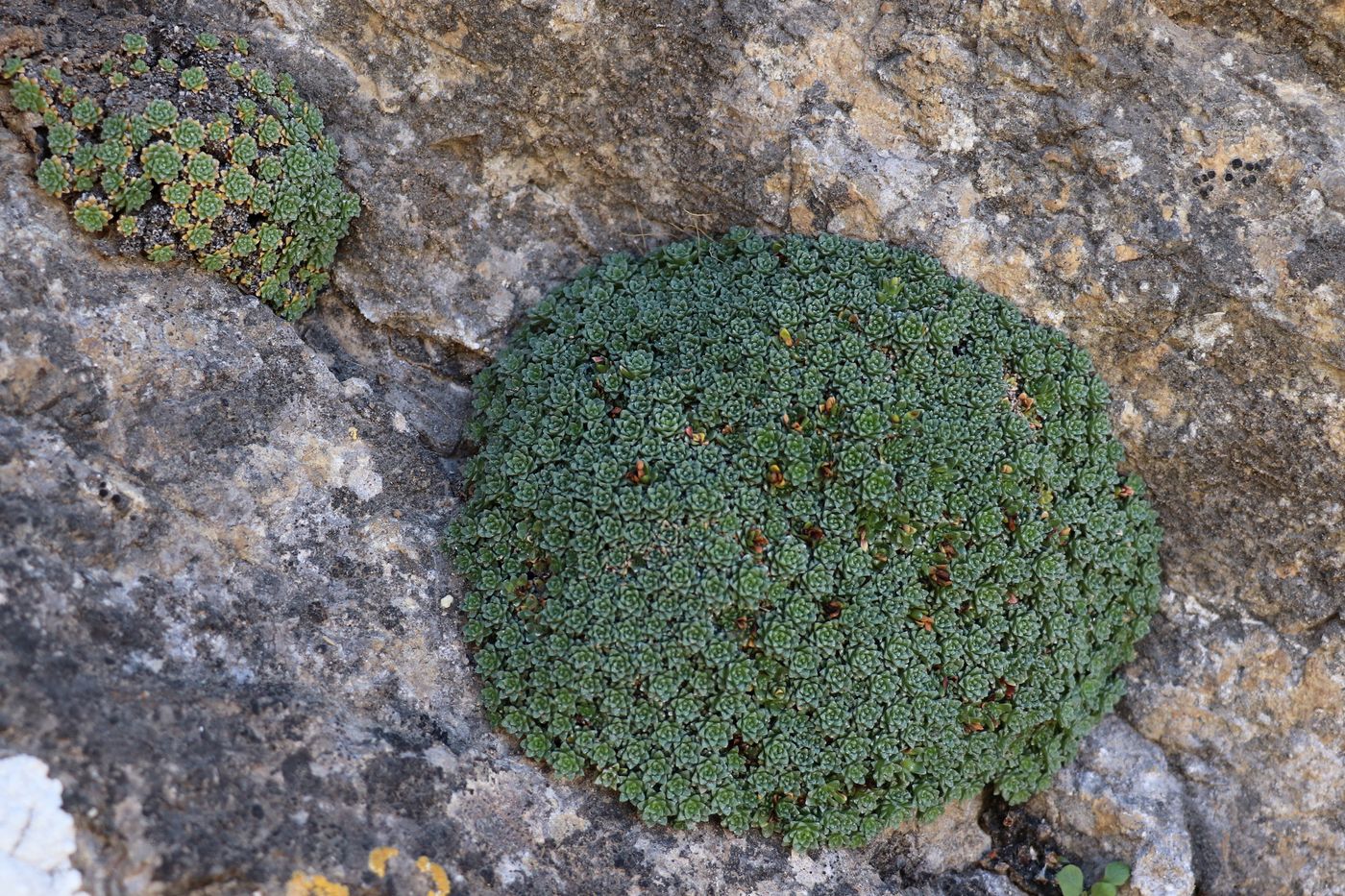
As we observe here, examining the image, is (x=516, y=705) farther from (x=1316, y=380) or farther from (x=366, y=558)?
(x=1316, y=380)

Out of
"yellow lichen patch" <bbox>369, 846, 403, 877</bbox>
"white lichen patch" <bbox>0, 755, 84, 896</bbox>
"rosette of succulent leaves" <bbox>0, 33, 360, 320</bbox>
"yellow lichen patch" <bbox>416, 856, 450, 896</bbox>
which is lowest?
"yellow lichen patch" <bbox>416, 856, 450, 896</bbox>

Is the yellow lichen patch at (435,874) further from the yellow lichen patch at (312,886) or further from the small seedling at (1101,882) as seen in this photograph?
the small seedling at (1101,882)

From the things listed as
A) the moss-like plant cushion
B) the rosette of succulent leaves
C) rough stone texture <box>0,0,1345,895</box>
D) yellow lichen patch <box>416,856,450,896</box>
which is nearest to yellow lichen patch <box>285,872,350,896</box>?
rough stone texture <box>0,0,1345,895</box>

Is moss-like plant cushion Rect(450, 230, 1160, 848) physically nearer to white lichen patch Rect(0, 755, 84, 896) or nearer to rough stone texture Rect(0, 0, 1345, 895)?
rough stone texture Rect(0, 0, 1345, 895)

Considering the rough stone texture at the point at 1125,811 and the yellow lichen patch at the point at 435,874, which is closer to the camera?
the yellow lichen patch at the point at 435,874

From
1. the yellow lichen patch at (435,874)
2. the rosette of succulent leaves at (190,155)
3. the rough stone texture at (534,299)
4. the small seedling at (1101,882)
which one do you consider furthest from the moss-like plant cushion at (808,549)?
the rosette of succulent leaves at (190,155)

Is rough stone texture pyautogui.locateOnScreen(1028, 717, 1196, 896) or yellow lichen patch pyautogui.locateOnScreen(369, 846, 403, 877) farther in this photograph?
rough stone texture pyautogui.locateOnScreen(1028, 717, 1196, 896)

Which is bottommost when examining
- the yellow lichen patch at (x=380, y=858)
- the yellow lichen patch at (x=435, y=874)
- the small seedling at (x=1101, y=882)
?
the yellow lichen patch at (x=435, y=874)
